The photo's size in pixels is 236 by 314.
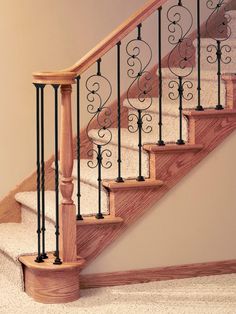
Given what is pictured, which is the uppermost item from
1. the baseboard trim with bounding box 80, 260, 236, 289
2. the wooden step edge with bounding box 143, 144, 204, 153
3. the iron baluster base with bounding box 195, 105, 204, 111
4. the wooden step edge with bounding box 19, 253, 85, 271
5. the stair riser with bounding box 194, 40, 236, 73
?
the stair riser with bounding box 194, 40, 236, 73

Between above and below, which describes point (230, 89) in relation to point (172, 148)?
above

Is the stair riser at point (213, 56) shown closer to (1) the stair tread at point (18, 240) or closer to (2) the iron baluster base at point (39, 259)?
(1) the stair tread at point (18, 240)

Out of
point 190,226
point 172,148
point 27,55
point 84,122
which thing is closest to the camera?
point 172,148

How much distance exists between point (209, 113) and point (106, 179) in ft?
2.39

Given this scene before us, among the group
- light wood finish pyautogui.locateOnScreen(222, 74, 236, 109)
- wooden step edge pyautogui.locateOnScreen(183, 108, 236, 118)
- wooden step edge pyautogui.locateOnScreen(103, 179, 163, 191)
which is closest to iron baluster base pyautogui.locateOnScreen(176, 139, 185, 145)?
wooden step edge pyautogui.locateOnScreen(183, 108, 236, 118)

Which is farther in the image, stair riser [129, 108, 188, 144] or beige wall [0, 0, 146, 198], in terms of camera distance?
beige wall [0, 0, 146, 198]

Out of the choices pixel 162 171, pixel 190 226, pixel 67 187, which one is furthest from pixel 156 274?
pixel 67 187

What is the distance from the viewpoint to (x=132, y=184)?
216 inches

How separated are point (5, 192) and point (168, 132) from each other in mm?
1177

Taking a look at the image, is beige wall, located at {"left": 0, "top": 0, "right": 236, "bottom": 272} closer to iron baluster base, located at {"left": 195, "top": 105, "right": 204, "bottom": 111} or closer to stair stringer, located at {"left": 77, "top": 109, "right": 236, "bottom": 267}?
stair stringer, located at {"left": 77, "top": 109, "right": 236, "bottom": 267}

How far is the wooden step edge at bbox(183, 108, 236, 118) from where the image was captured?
561 cm

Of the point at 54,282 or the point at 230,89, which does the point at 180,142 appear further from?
the point at 54,282

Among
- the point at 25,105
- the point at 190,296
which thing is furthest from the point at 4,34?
the point at 190,296

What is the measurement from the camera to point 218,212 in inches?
226
